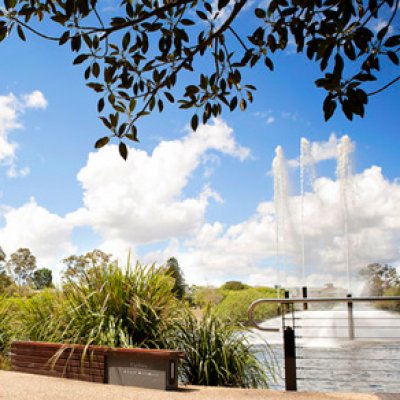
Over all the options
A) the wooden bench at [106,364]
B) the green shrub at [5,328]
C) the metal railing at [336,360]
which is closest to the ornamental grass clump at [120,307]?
the wooden bench at [106,364]

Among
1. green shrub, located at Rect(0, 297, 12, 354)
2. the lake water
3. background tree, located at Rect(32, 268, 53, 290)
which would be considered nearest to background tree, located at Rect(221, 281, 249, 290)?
background tree, located at Rect(32, 268, 53, 290)

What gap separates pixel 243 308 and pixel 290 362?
1711 cm

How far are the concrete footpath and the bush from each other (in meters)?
0.43

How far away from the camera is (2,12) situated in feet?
8.84

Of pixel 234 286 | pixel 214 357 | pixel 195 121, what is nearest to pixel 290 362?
pixel 214 357

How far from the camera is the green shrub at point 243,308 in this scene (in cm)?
588

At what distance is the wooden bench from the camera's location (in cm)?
486

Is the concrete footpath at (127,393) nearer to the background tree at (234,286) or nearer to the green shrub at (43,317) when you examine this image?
the green shrub at (43,317)

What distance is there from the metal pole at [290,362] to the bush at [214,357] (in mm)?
500

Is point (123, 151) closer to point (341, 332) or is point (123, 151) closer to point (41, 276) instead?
point (341, 332)

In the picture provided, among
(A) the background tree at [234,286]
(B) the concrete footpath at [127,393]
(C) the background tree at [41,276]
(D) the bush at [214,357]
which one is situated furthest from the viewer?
(C) the background tree at [41,276]

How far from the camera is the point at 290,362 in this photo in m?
5.01

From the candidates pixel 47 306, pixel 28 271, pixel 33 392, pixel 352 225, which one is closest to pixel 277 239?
pixel 352 225

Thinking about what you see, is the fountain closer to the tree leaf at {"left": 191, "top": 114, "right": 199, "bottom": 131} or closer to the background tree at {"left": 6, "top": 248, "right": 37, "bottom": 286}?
Answer: the tree leaf at {"left": 191, "top": 114, "right": 199, "bottom": 131}
